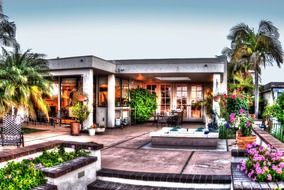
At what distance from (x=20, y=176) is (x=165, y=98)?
1774cm

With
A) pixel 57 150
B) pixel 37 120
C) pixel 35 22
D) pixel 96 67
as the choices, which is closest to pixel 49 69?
pixel 96 67

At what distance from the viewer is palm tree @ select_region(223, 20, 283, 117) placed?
23984mm

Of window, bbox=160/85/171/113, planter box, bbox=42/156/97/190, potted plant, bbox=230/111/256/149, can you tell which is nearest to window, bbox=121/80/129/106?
window, bbox=160/85/171/113

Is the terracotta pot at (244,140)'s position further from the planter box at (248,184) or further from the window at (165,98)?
the window at (165,98)

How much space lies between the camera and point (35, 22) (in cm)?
Answer: 2059

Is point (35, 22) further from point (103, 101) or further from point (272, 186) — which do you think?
point (272, 186)

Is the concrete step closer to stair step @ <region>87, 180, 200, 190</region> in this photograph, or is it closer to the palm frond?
stair step @ <region>87, 180, 200, 190</region>

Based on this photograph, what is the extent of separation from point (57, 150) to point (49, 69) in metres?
9.85

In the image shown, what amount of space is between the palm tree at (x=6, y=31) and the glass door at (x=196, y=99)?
1168 cm

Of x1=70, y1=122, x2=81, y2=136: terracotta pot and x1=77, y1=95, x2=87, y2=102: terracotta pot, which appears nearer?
x1=70, y1=122, x2=81, y2=136: terracotta pot

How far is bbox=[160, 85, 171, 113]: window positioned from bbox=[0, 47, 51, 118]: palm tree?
9.55m

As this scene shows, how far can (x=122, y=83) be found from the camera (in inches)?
743

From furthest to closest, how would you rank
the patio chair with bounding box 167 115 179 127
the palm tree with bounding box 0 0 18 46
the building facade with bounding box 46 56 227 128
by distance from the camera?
1. the palm tree with bounding box 0 0 18 46
2. the patio chair with bounding box 167 115 179 127
3. the building facade with bounding box 46 56 227 128

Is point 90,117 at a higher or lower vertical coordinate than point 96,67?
lower
